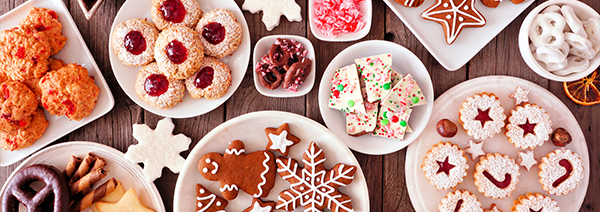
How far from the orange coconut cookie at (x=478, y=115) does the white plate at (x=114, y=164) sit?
2.24 m

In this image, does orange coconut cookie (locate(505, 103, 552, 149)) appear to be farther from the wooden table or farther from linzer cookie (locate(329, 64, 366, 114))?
linzer cookie (locate(329, 64, 366, 114))

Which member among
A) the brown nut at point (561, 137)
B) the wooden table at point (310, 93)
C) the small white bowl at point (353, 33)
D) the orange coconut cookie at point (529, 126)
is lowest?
the brown nut at point (561, 137)

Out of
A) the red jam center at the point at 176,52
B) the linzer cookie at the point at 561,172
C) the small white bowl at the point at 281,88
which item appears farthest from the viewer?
the linzer cookie at the point at 561,172

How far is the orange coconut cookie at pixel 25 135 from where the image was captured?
2.08 m

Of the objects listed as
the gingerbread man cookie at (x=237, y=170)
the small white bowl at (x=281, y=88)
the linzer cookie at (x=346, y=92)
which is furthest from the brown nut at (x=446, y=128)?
the gingerbread man cookie at (x=237, y=170)

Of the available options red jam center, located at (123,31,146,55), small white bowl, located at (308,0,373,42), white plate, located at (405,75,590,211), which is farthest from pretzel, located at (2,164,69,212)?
white plate, located at (405,75,590,211)

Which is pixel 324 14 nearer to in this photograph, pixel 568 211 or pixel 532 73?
pixel 532 73

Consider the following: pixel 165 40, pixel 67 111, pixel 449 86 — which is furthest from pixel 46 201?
pixel 449 86

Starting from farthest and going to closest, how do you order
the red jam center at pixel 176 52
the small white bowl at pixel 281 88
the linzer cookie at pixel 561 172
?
1. the linzer cookie at pixel 561 172
2. the small white bowl at pixel 281 88
3. the red jam center at pixel 176 52

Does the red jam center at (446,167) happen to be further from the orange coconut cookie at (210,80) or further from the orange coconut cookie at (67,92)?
the orange coconut cookie at (67,92)

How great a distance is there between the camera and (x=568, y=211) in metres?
2.32

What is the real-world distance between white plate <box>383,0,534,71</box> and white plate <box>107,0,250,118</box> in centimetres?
111

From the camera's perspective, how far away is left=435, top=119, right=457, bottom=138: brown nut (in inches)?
84.8

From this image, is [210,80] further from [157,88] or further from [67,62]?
[67,62]
